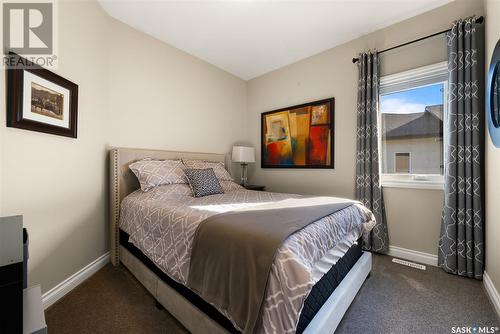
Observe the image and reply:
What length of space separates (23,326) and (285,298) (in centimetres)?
87

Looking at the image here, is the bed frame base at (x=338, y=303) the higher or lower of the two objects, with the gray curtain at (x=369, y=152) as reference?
lower

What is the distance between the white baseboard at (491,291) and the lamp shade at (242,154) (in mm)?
2852

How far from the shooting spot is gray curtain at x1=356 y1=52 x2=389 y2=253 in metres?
2.45

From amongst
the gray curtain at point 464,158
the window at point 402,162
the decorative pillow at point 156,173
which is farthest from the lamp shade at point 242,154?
the gray curtain at point 464,158

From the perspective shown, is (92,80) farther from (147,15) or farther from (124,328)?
(124,328)

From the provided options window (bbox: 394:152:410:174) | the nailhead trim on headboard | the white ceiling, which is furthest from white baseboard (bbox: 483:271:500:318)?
the nailhead trim on headboard

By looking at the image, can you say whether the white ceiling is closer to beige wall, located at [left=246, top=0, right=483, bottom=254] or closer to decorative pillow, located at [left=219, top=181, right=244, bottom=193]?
beige wall, located at [left=246, top=0, right=483, bottom=254]

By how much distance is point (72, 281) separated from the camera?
175cm

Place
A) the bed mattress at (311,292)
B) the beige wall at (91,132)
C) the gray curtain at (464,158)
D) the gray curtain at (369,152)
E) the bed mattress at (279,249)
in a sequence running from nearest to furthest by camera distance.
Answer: the bed mattress at (279,249) → the bed mattress at (311,292) → the beige wall at (91,132) → the gray curtain at (464,158) → the gray curtain at (369,152)

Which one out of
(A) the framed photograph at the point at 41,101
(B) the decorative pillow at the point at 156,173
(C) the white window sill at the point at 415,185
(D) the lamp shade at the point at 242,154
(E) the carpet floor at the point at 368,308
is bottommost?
(E) the carpet floor at the point at 368,308

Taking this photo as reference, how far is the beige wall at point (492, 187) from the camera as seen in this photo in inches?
60.3

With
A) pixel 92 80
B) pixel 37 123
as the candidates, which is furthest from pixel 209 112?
pixel 37 123

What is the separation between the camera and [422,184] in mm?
2285

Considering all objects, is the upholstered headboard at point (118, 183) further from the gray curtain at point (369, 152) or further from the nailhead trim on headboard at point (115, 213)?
the gray curtain at point (369, 152)
